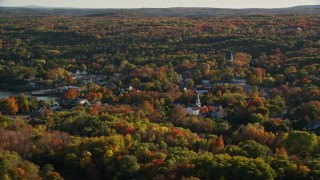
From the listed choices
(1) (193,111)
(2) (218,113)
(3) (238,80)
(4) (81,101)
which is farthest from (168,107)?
(3) (238,80)

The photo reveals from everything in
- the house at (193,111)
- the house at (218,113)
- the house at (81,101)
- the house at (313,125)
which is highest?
the house at (313,125)

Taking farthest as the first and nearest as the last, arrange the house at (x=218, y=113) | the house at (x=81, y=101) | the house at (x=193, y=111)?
1. the house at (x=81, y=101)
2. the house at (x=193, y=111)
3. the house at (x=218, y=113)

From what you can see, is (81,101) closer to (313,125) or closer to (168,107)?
(168,107)

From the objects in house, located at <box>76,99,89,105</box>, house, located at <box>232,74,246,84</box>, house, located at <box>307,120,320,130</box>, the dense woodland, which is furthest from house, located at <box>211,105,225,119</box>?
house, located at <box>232,74,246,84</box>

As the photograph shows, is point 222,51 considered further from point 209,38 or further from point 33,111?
point 33,111

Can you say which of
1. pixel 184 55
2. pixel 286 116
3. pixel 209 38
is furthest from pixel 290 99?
pixel 209 38

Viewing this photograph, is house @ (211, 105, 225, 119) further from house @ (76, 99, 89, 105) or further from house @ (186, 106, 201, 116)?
house @ (76, 99, 89, 105)

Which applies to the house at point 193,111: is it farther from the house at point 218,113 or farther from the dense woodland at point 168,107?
the house at point 218,113

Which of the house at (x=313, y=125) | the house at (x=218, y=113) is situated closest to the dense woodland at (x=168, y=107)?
the house at (x=313, y=125)

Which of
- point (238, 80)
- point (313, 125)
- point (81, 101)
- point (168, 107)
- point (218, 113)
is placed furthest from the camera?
point (238, 80)
